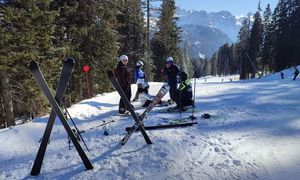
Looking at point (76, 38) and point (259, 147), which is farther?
point (76, 38)

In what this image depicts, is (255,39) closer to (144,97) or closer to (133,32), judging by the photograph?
(133,32)

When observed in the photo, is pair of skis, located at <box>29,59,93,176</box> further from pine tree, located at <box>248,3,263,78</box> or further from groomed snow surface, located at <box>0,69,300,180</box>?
pine tree, located at <box>248,3,263,78</box>

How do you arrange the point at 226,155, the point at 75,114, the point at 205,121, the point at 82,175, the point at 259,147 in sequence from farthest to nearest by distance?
the point at 75,114
the point at 205,121
the point at 259,147
the point at 226,155
the point at 82,175

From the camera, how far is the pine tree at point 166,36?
2179 inches

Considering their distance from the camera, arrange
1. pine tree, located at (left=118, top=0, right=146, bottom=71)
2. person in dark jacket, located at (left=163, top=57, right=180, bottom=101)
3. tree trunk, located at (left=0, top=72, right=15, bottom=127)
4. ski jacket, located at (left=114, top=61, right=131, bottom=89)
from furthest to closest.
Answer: pine tree, located at (left=118, top=0, right=146, bottom=71) < tree trunk, located at (left=0, top=72, right=15, bottom=127) < person in dark jacket, located at (left=163, top=57, right=180, bottom=101) < ski jacket, located at (left=114, top=61, right=131, bottom=89)

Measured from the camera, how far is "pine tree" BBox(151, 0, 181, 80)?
55344 millimetres

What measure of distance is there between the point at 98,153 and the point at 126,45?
38377mm

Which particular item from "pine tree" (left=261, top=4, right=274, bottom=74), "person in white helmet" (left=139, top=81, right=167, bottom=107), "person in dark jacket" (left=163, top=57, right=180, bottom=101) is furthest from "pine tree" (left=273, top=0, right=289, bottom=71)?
"person in dark jacket" (left=163, top=57, right=180, bottom=101)

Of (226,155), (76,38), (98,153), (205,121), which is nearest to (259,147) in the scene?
(226,155)

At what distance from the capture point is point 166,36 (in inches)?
2181

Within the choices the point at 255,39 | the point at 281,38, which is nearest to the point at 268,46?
the point at 255,39

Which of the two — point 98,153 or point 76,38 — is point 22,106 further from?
point 98,153

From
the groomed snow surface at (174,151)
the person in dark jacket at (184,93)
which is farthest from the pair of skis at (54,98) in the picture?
the person in dark jacket at (184,93)

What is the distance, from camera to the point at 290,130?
363 inches
